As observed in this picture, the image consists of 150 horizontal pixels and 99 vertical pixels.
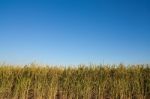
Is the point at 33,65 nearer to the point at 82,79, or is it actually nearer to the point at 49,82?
the point at 49,82

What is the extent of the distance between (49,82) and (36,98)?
734mm

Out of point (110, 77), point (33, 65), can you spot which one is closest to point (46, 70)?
point (33, 65)

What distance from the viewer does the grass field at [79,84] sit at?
8398mm

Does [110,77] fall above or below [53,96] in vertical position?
above

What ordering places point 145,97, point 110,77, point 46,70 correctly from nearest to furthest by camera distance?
point 145,97 < point 110,77 < point 46,70

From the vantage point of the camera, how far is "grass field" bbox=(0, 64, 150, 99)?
27.6 ft

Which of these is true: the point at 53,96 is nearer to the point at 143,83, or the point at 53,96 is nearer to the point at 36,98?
the point at 36,98

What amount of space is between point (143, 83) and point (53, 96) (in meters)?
3.15

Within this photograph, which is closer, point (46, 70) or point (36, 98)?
point (36, 98)

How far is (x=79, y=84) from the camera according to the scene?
859 cm

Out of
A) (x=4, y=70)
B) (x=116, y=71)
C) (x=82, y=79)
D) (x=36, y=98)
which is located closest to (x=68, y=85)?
(x=82, y=79)

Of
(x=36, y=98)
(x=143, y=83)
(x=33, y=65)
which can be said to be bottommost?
(x=36, y=98)

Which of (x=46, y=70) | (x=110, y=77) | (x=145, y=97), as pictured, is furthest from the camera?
(x=46, y=70)

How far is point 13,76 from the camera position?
9219mm
